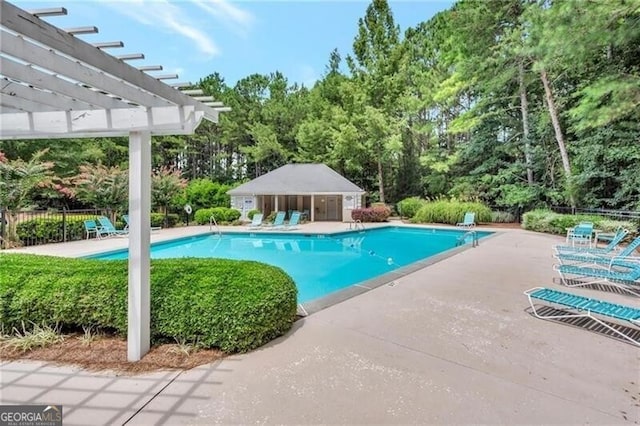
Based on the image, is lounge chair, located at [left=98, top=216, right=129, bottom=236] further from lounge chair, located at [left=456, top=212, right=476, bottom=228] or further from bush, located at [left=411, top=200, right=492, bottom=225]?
lounge chair, located at [left=456, top=212, right=476, bottom=228]

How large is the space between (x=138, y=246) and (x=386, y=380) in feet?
8.70

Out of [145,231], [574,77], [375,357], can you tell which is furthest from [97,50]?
[574,77]

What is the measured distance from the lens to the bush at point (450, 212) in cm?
1855

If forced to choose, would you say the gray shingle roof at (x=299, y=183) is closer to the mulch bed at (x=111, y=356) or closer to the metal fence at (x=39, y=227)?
the metal fence at (x=39, y=227)

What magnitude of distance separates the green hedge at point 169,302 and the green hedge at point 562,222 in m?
13.6

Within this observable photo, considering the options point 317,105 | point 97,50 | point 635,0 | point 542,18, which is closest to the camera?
point 97,50

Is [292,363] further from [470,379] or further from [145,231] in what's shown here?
[145,231]

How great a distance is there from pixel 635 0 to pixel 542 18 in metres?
3.28

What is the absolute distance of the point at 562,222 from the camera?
13969 millimetres

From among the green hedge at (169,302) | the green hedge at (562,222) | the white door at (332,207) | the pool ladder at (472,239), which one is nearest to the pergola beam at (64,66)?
the green hedge at (169,302)

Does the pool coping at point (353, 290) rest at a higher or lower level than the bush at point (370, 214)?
lower

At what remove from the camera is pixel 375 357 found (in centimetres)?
330

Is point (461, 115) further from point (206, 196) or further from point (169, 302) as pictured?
point (169, 302)

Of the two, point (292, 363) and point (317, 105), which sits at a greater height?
point (317, 105)
